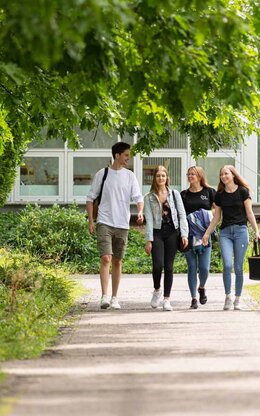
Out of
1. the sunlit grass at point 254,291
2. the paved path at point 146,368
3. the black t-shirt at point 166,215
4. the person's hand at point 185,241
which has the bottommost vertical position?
the sunlit grass at point 254,291

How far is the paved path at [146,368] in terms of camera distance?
6199mm

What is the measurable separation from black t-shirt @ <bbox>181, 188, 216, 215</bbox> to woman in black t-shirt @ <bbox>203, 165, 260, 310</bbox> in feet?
1.20

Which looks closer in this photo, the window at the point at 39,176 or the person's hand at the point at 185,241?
the person's hand at the point at 185,241

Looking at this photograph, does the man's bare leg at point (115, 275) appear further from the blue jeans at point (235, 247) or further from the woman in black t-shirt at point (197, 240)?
the blue jeans at point (235, 247)

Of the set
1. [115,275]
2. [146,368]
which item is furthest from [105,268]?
[146,368]

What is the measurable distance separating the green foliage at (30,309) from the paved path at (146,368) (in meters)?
0.20

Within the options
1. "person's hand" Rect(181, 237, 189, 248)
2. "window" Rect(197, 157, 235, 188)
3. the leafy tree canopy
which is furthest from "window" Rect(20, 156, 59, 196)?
the leafy tree canopy

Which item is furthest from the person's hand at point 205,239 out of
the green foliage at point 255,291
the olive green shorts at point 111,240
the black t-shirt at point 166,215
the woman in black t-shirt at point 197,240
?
the green foliage at point 255,291

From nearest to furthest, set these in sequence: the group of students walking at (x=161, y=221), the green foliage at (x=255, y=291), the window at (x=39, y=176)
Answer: the group of students walking at (x=161, y=221) < the green foliage at (x=255, y=291) < the window at (x=39, y=176)

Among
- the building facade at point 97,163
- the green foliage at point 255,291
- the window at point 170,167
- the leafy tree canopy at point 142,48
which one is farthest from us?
A: the window at point 170,167

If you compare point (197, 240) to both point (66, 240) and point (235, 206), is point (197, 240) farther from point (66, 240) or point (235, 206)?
point (66, 240)

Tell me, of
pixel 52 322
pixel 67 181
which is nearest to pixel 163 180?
pixel 52 322

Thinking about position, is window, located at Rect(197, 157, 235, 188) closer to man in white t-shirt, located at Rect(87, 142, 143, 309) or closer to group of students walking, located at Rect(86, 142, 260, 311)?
group of students walking, located at Rect(86, 142, 260, 311)

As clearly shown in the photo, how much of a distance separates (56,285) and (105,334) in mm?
4449
